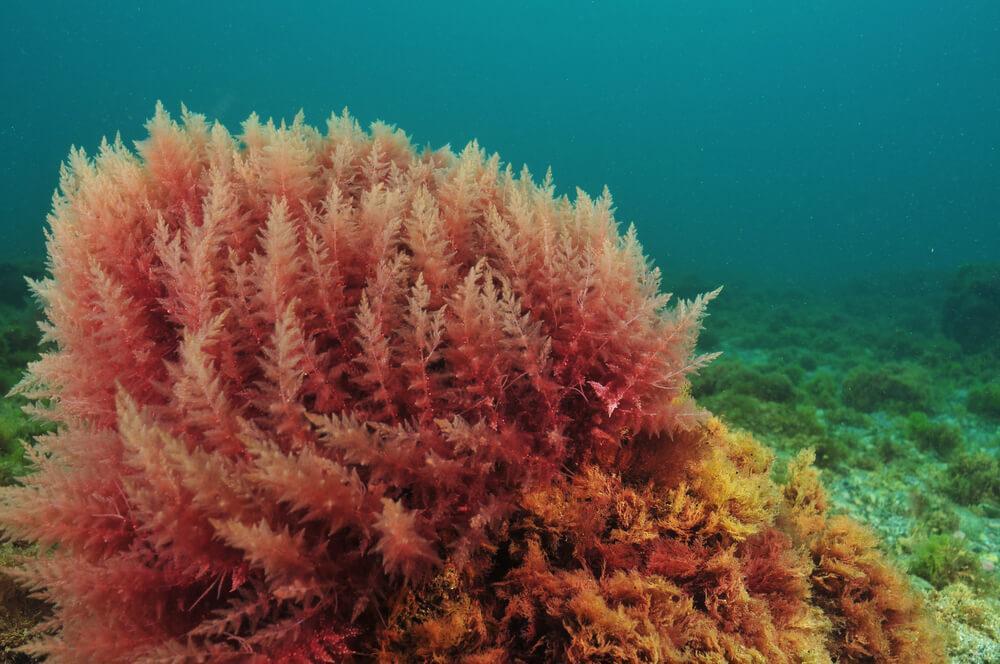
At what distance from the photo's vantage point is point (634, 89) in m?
186

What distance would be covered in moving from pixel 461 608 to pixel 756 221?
128021 millimetres

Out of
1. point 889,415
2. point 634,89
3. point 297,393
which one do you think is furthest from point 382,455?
point 634,89

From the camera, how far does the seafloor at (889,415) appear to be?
187 inches

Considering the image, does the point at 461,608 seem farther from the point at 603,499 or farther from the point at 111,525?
the point at 111,525

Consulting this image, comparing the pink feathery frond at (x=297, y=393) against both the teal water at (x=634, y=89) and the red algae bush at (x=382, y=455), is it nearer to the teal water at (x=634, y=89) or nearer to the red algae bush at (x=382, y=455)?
the red algae bush at (x=382, y=455)

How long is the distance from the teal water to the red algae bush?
292 ft

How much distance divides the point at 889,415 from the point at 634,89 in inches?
8022

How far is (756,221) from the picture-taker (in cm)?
11269

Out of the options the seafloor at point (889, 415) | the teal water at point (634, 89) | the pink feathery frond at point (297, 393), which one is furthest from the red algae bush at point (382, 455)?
the teal water at point (634, 89)

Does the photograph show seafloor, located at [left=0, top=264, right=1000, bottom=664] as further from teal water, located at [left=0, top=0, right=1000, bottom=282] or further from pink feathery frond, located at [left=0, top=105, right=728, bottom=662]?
teal water, located at [left=0, top=0, right=1000, bottom=282]

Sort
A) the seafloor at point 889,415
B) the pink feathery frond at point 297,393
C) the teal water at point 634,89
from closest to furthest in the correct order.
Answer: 1. the pink feathery frond at point 297,393
2. the seafloor at point 889,415
3. the teal water at point 634,89

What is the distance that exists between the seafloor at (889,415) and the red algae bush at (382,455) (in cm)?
159

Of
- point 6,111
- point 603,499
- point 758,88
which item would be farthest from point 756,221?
point 6,111

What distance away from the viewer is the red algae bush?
177 centimetres
